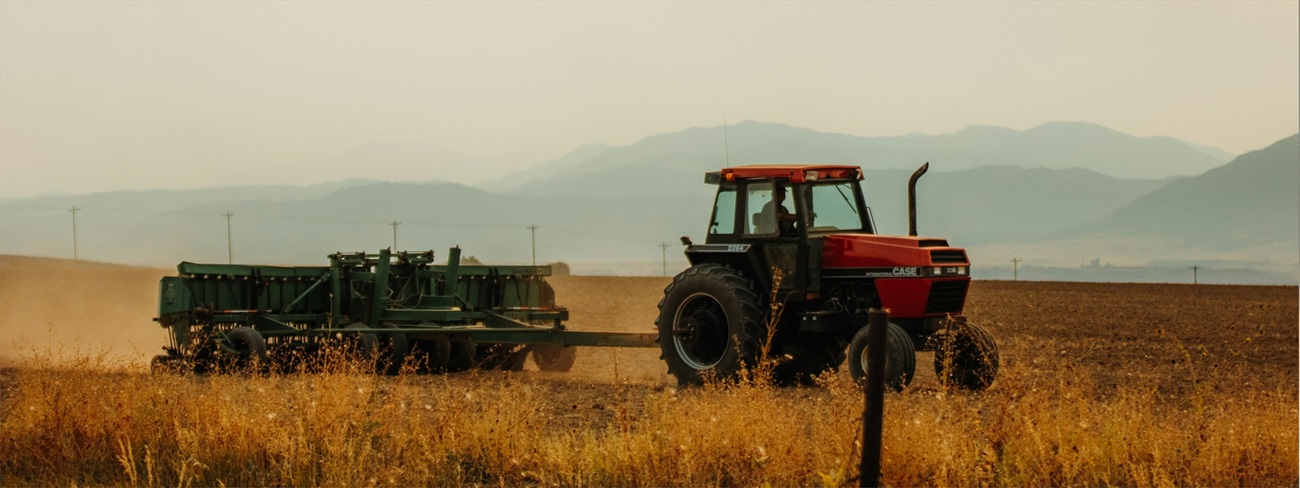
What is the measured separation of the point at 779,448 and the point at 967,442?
1.24 metres

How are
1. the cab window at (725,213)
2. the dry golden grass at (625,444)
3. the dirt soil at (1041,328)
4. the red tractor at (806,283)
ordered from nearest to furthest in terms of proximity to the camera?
the dry golden grass at (625,444) < the red tractor at (806,283) < the cab window at (725,213) < the dirt soil at (1041,328)

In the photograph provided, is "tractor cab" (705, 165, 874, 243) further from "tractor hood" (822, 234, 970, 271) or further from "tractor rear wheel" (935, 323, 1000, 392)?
"tractor rear wheel" (935, 323, 1000, 392)

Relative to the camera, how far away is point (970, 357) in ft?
44.4

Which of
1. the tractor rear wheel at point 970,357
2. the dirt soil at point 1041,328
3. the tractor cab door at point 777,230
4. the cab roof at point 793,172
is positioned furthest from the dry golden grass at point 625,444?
the cab roof at point 793,172

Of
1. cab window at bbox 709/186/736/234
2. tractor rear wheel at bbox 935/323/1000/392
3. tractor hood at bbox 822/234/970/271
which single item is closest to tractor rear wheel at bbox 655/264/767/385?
cab window at bbox 709/186/736/234

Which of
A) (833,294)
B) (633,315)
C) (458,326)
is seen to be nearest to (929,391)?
(833,294)

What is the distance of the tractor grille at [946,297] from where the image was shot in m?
13.2

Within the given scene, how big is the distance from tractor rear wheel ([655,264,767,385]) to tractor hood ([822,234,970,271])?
0.91 m

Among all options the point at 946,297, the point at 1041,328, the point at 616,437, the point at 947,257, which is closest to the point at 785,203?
the point at 947,257

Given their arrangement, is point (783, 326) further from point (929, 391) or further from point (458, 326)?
point (458, 326)

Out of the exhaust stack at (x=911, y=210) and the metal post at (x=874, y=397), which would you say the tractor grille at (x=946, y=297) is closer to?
the exhaust stack at (x=911, y=210)

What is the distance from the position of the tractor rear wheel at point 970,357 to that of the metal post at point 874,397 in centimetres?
616

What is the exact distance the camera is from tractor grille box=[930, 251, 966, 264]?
13.1 meters

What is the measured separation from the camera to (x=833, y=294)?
13625mm
